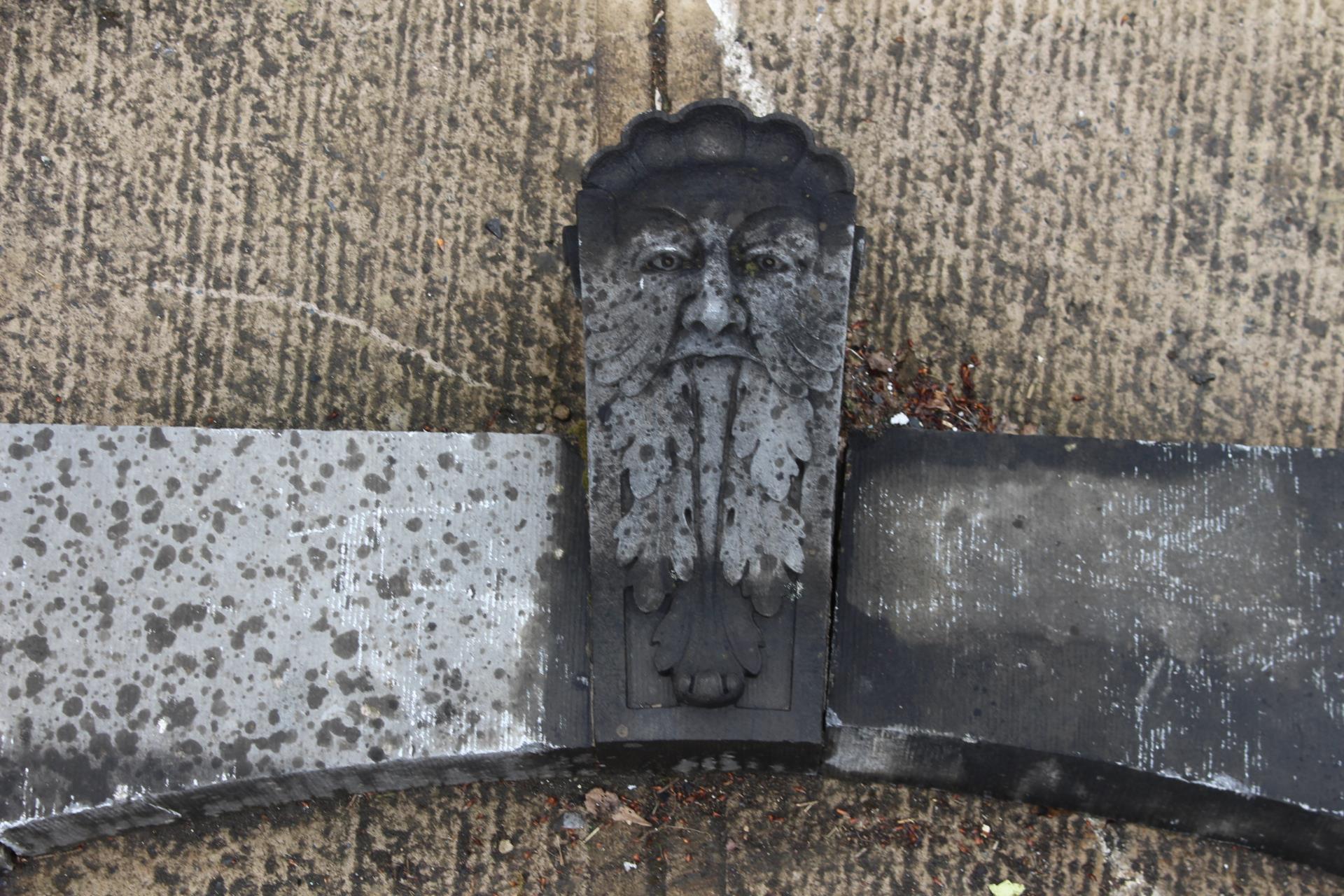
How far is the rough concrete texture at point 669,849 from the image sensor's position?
2459mm

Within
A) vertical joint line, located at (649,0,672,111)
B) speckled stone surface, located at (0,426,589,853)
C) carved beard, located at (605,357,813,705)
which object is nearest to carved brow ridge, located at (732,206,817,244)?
carved beard, located at (605,357,813,705)

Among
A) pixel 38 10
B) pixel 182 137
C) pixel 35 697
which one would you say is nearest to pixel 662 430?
pixel 35 697

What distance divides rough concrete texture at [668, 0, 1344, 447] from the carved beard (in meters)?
0.80

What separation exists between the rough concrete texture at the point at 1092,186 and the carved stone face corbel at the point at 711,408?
75cm

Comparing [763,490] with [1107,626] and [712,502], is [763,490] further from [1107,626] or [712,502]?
[1107,626]

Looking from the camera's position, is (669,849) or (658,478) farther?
(669,849)

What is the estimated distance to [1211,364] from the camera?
9.12 ft

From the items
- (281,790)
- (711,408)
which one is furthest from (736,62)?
(281,790)

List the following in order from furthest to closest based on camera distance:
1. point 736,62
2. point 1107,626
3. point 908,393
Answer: point 736,62 → point 908,393 → point 1107,626

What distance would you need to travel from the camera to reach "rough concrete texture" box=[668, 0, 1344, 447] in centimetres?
278

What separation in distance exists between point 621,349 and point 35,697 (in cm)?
150

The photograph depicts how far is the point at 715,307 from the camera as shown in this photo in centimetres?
208

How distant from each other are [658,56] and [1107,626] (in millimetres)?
1912

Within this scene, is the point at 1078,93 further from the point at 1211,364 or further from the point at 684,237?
the point at 684,237
